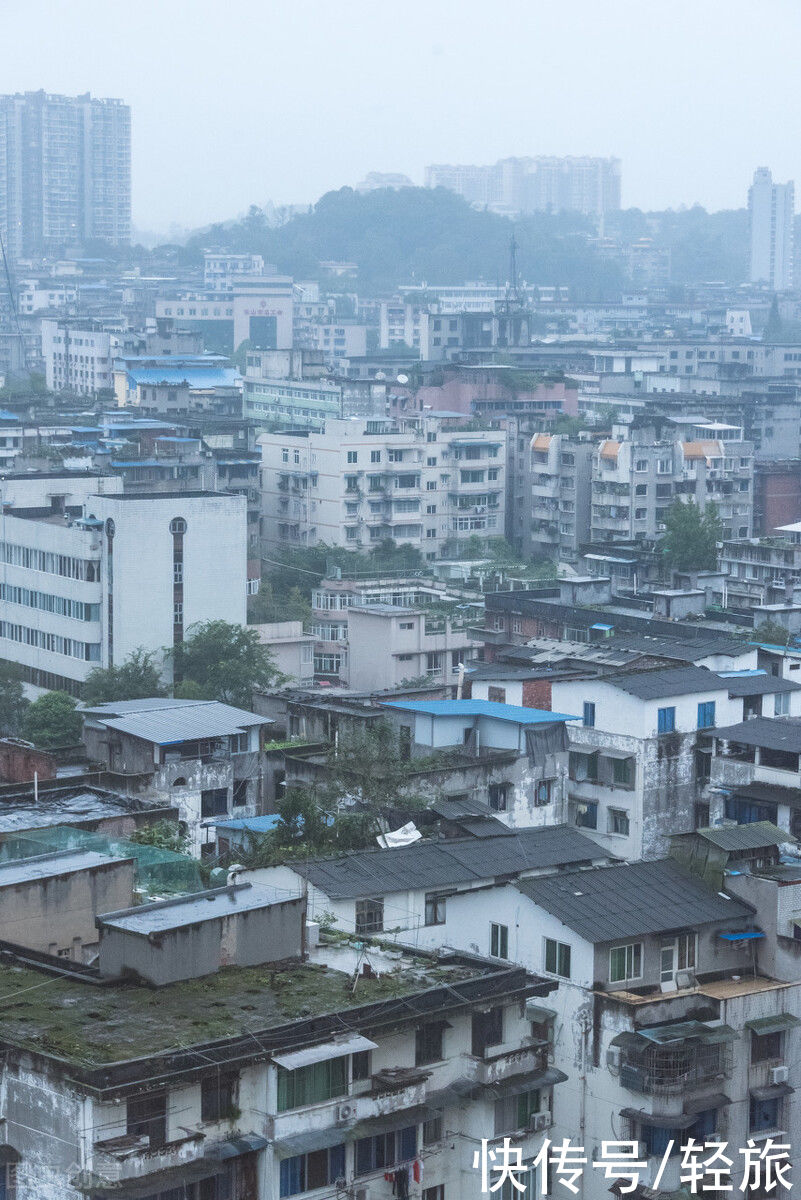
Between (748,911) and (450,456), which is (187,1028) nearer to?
(748,911)

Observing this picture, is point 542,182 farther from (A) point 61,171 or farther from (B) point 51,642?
(B) point 51,642

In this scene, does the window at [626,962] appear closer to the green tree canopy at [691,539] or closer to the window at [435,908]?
the window at [435,908]

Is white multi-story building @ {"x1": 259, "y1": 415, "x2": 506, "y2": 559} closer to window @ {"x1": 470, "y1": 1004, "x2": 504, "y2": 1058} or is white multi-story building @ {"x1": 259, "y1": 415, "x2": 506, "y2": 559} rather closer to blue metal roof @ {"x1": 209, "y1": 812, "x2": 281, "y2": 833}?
blue metal roof @ {"x1": 209, "y1": 812, "x2": 281, "y2": 833}

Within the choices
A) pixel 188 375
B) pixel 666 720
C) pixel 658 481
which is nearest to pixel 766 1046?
pixel 666 720

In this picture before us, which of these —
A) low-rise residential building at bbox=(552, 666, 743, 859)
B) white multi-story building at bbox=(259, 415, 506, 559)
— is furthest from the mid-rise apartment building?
low-rise residential building at bbox=(552, 666, 743, 859)

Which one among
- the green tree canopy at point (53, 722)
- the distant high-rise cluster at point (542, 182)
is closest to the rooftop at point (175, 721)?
the green tree canopy at point (53, 722)

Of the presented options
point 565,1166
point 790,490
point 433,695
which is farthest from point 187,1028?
point 790,490
